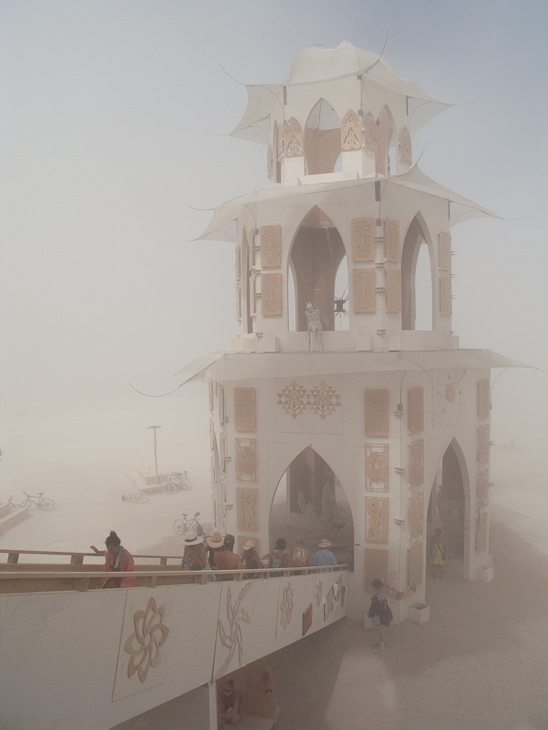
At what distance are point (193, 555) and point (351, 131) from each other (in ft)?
32.7

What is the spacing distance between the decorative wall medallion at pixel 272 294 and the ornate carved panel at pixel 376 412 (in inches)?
108

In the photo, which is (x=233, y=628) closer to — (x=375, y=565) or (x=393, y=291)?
(x=375, y=565)

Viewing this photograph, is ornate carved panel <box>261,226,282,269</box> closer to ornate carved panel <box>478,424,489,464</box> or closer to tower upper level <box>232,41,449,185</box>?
tower upper level <box>232,41,449,185</box>

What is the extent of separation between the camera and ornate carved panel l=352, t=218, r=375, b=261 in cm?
1121

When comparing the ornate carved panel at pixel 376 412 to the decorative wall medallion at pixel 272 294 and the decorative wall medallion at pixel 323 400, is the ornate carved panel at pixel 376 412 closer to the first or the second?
the decorative wall medallion at pixel 323 400

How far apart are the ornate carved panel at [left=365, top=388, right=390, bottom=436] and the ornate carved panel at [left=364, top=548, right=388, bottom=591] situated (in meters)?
2.48

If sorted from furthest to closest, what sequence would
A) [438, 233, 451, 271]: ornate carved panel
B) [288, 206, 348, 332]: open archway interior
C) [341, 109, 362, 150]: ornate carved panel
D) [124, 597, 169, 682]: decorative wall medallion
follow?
[288, 206, 348, 332]: open archway interior
[438, 233, 451, 271]: ornate carved panel
[341, 109, 362, 150]: ornate carved panel
[124, 597, 169, 682]: decorative wall medallion

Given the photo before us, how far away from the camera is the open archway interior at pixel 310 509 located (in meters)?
15.0

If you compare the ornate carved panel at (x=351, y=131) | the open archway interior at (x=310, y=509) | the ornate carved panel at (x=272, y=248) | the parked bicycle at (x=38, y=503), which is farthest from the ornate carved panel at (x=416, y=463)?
the parked bicycle at (x=38, y=503)

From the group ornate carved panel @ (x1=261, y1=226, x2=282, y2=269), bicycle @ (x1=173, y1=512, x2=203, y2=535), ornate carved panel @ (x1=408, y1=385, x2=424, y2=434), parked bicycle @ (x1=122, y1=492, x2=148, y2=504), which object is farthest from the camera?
parked bicycle @ (x1=122, y1=492, x2=148, y2=504)

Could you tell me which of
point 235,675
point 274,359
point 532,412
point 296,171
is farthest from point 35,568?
point 532,412

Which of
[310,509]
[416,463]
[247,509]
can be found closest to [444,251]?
[416,463]

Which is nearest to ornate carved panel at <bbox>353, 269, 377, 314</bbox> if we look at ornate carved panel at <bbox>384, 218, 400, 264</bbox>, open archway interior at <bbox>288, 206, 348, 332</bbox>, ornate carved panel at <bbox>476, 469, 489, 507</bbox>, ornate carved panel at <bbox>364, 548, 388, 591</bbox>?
ornate carved panel at <bbox>384, 218, 400, 264</bbox>

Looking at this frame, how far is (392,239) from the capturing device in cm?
1132
